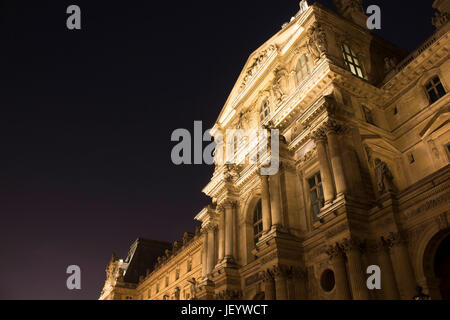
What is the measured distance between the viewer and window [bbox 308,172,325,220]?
2106 centimetres

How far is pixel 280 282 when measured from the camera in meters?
19.3

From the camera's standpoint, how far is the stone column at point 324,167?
61.3 feet

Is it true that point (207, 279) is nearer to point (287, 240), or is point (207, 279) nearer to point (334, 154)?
point (287, 240)

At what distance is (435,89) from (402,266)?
38.1 feet

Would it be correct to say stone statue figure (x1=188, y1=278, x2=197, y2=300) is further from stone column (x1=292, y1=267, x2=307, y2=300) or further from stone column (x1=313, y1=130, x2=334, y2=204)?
stone column (x1=313, y1=130, x2=334, y2=204)

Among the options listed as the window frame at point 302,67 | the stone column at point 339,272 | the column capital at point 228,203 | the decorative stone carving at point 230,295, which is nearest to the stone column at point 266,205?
the column capital at point 228,203

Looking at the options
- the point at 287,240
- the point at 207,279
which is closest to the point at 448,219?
the point at 287,240

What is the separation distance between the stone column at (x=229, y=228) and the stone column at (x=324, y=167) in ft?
31.0

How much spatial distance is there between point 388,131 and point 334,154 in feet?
20.0

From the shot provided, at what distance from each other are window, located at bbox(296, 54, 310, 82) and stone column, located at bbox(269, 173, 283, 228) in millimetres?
7715

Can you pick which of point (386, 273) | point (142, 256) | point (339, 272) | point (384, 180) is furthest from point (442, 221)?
point (142, 256)

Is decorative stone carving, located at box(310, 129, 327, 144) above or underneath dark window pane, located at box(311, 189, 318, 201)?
above

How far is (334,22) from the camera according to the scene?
26688mm

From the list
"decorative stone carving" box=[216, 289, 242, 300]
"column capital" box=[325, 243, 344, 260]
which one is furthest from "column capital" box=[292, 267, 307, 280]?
"decorative stone carving" box=[216, 289, 242, 300]
